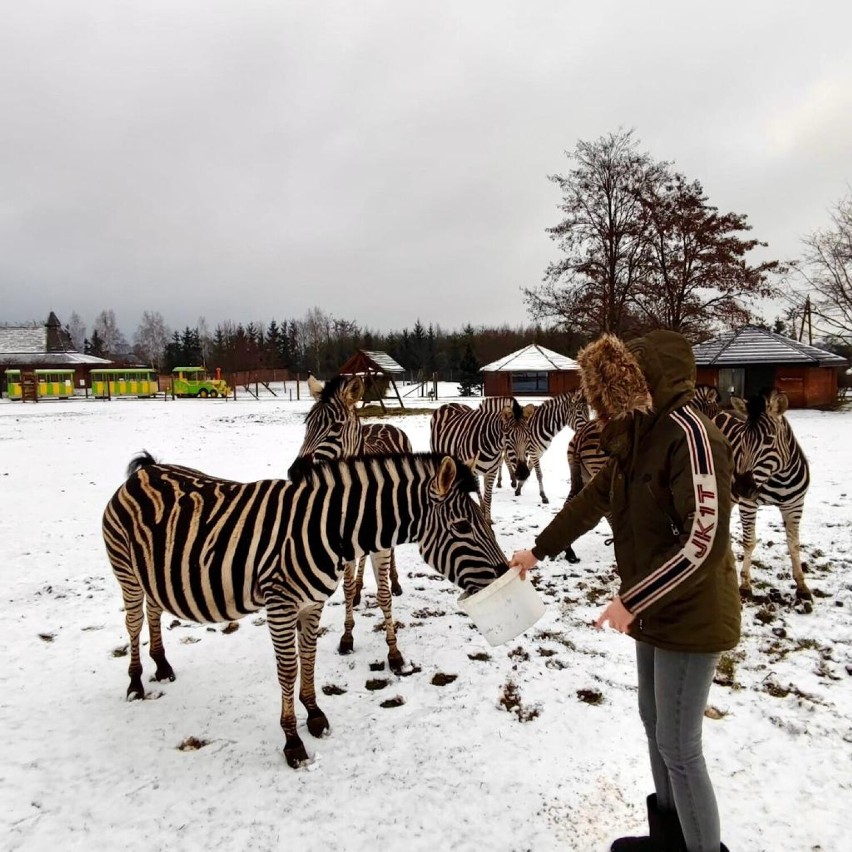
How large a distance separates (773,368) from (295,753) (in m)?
27.5

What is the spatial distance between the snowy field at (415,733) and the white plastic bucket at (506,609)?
1005 mm

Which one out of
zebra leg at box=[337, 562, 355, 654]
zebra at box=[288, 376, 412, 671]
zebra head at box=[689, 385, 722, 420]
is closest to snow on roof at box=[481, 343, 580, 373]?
zebra head at box=[689, 385, 722, 420]

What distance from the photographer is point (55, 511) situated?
29.3ft

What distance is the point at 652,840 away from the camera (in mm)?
2391

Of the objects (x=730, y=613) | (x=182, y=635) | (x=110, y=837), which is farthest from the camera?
(x=182, y=635)

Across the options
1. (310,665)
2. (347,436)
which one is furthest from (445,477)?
(347,436)

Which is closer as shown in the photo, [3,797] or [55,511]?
[3,797]

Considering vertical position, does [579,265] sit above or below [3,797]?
above

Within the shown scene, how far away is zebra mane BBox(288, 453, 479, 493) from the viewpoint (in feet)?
10.3

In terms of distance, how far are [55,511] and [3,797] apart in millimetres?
7281

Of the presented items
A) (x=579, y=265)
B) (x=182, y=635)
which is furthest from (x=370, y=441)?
(x=579, y=265)

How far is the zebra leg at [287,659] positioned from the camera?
10.2 ft

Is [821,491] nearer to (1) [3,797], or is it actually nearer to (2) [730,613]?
(2) [730,613]

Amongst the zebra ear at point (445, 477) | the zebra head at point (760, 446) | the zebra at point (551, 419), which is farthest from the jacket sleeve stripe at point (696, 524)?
the zebra at point (551, 419)
